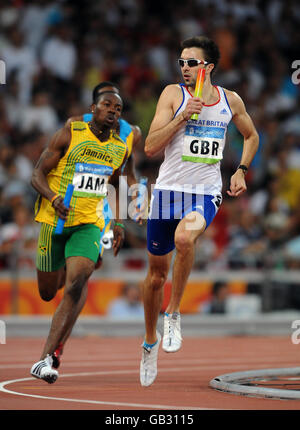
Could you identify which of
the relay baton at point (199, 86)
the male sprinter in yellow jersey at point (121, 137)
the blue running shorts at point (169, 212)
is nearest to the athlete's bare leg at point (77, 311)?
the male sprinter in yellow jersey at point (121, 137)

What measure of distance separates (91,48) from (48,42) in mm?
1052

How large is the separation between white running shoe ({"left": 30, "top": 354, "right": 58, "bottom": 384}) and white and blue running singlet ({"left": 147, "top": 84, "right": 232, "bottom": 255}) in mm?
1410

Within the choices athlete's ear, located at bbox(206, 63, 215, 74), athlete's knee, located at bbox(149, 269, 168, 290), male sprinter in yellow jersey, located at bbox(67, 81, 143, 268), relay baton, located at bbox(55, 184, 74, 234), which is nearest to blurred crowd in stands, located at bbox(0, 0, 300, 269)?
male sprinter in yellow jersey, located at bbox(67, 81, 143, 268)

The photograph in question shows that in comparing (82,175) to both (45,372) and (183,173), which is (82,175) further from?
(45,372)

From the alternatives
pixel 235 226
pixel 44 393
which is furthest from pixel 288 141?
pixel 44 393

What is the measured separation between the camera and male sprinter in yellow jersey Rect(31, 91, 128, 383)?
27.9 feet

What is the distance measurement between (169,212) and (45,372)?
179 centimetres

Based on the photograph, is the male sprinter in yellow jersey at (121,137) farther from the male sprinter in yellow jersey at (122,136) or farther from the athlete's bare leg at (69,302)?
the athlete's bare leg at (69,302)

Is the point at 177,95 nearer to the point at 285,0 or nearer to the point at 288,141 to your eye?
A: the point at 288,141

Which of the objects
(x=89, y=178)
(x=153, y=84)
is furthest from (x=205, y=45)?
(x=153, y=84)

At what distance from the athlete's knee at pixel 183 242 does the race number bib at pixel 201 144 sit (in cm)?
75

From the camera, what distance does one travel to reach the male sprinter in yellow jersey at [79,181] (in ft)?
27.9

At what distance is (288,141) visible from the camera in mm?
18609

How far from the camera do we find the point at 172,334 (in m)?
7.95
